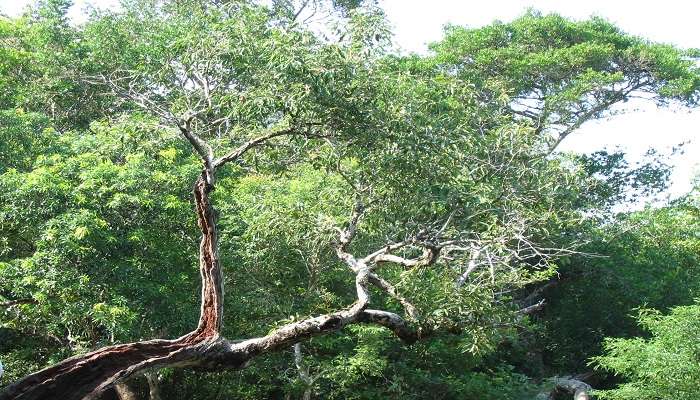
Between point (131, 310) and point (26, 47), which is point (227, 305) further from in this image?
point (26, 47)

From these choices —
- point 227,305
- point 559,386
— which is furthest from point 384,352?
point 559,386

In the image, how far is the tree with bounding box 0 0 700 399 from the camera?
485 centimetres

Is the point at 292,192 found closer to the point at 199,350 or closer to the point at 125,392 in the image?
the point at 125,392

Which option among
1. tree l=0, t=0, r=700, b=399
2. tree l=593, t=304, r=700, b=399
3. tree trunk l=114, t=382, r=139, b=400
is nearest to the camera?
tree l=0, t=0, r=700, b=399

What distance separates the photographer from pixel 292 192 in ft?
30.7

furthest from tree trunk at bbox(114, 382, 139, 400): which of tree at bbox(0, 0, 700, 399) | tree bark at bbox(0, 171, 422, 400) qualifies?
tree bark at bbox(0, 171, 422, 400)

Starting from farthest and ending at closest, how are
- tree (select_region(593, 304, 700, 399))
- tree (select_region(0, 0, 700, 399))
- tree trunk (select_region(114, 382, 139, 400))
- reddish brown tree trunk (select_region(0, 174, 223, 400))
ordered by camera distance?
tree trunk (select_region(114, 382, 139, 400)) → tree (select_region(593, 304, 700, 399)) → tree (select_region(0, 0, 700, 399)) → reddish brown tree trunk (select_region(0, 174, 223, 400))

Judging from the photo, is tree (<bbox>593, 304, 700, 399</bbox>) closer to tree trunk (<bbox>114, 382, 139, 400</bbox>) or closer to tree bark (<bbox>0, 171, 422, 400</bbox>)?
tree bark (<bbox>0, 171, 422, 400</bbox>)

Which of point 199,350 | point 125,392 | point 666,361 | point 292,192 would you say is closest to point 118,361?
point 199,350

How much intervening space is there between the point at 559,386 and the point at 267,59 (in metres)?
10.7

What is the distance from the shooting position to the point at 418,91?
6156mm

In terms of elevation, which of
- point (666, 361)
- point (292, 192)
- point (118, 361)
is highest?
point (292, 192)

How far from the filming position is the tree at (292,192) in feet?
15.9

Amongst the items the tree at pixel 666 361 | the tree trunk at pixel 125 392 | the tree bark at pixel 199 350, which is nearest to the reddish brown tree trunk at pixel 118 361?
the tree bark at pixel 199 350
